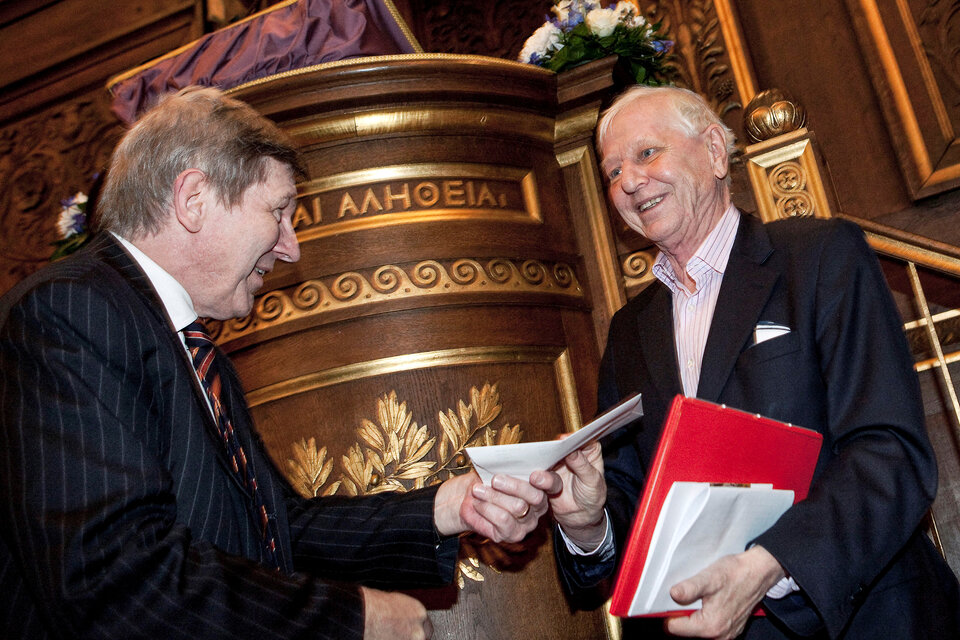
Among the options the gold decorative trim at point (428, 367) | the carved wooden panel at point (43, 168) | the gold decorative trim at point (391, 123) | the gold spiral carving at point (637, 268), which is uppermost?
the carved wooden panel at point (43, 168)

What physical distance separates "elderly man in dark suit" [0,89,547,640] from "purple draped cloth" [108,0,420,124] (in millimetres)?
790

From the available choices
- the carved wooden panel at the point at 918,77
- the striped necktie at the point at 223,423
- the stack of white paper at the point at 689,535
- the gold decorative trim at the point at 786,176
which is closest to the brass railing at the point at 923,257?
the gold decorative trim at the point at 786,176

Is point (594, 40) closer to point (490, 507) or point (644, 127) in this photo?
point (644, 127)

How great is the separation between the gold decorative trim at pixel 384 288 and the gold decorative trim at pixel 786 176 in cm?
66

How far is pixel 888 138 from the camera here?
3.40m

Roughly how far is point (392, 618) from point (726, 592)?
488 mm

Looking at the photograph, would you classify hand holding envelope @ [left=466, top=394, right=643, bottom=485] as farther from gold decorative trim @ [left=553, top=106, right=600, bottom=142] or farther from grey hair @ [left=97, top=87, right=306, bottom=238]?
gold decorative trim @ [left=553, top=106, right=600, bottom=142]

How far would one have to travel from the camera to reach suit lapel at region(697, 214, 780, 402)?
163cm

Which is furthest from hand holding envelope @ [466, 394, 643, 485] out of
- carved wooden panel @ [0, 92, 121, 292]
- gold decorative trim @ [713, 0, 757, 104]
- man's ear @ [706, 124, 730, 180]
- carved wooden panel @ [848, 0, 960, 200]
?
carved wooden panel @ [0, 92, 121, 292]

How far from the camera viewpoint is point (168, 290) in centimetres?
156

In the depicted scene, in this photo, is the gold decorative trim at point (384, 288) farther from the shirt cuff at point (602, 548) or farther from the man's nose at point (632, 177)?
the shirt cuff at point (602, 548)

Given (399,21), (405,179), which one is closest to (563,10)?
(399,21)

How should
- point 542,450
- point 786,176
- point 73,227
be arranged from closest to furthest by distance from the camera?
A: 1. point 542,450
2. point 786,176
3. point 73,227

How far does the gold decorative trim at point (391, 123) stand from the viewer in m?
2.38
